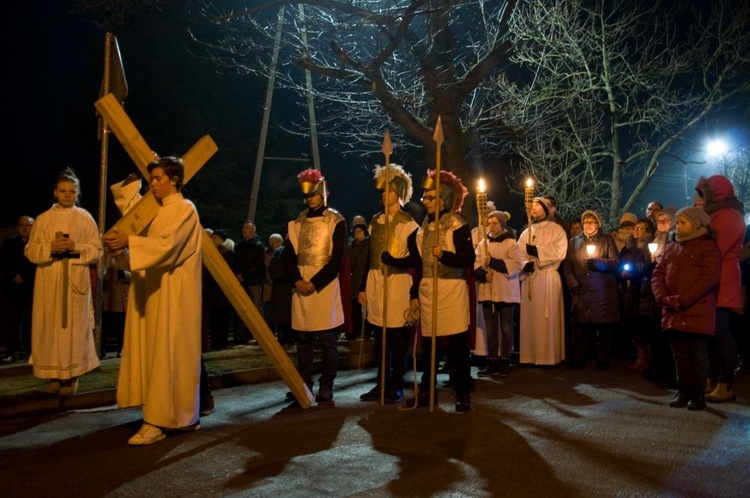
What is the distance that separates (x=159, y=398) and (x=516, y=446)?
115 inches

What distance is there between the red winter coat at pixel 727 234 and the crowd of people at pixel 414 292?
0.05 ft

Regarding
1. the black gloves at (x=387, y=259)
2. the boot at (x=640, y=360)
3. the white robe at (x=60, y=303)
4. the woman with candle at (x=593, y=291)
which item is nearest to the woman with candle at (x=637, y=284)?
the boot at (x=640, y=360)

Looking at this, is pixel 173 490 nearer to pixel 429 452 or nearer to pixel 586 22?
pixel 429 452

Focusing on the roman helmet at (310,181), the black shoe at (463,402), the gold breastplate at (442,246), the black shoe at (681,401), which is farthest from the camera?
the roman helmet at (310,181)

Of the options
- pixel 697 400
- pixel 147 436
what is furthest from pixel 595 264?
pixel 147 436

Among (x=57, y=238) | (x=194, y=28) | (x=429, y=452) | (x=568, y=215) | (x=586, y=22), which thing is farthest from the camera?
(x=194, y=28)

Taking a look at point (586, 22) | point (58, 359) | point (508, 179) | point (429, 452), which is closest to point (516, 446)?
point (429, 452)

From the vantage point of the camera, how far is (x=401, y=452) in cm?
584

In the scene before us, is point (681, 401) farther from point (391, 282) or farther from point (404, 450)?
point (404, 450)

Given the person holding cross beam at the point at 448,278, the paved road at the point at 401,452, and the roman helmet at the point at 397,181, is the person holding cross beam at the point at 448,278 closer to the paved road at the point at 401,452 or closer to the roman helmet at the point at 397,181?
the paved road at the point at 401,452

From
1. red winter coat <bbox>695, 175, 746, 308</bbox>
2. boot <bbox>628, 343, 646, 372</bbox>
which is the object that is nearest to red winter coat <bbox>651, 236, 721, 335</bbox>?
red winter coat <bbox>695, 175, 746, 308</bbox>

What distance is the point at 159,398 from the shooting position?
6.08 meters

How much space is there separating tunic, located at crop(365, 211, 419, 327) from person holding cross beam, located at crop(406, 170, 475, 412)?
48 centimetres

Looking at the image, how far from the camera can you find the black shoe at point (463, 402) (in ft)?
24.3
